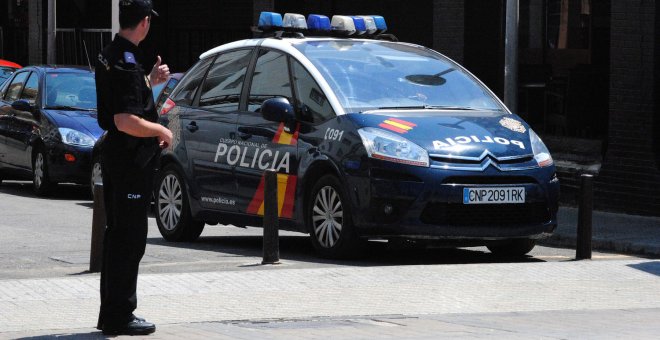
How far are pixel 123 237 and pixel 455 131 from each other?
4.24 meters

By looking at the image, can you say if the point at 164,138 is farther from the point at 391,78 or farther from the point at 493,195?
the point at 391,78

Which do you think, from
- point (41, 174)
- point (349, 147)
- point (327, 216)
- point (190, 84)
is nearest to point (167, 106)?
point (190, 84)

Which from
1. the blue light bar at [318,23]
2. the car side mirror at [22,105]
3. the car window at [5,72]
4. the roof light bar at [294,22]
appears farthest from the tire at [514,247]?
the car window at [5,72]

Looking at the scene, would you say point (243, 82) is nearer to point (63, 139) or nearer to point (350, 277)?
point (350, 277)

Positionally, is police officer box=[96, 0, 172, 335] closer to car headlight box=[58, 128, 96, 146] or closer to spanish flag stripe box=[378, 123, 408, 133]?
spanish flag stripe box=[378, 123, 408, 133]

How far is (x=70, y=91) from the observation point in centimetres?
1922

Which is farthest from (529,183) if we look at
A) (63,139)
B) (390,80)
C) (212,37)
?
(212,37)

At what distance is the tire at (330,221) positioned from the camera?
37.6 ft

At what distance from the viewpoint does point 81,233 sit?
14.1 m

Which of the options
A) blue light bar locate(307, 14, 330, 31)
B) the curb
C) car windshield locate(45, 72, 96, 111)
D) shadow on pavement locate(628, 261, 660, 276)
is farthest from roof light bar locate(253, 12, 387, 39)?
car windshield locate(45, 72, 96, 111)

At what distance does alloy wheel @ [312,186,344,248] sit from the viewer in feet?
38.0

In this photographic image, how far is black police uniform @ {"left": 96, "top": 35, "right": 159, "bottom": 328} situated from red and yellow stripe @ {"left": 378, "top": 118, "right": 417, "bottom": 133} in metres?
3.78

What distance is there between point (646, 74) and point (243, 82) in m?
5.52

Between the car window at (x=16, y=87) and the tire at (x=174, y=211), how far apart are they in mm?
6707
